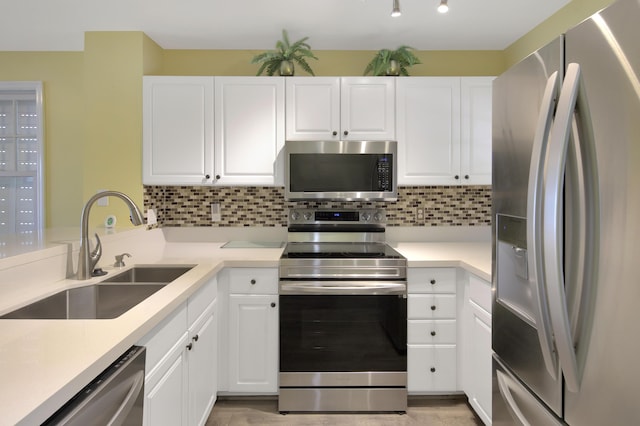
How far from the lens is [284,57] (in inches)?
103

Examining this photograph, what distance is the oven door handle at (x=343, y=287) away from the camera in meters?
2.17

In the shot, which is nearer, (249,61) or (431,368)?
(431,368)

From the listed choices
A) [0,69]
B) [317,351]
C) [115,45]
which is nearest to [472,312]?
[317,351]

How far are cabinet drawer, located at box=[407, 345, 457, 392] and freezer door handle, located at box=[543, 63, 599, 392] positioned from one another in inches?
57.6

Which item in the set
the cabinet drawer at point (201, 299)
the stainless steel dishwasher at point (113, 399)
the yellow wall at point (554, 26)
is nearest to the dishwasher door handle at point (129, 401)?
the stainless steel dishwasher at point (113, 399)

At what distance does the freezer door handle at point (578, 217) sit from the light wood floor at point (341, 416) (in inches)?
60.1

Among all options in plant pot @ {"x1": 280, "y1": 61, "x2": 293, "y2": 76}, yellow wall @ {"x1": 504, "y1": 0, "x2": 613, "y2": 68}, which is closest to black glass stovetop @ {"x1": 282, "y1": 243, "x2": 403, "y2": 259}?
plant pot @ {"x1": 280, "y1": 61, "x2": 293, "y2": 76}

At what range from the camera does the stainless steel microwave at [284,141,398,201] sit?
2.47m

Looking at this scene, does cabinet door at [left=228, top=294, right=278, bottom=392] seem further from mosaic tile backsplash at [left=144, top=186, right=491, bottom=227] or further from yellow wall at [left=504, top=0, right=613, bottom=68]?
yellow wall at [left=504, top=0, right=613, bottom=68]

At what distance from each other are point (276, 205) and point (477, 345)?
5.35 ft

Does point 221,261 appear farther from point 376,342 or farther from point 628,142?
point 628,142

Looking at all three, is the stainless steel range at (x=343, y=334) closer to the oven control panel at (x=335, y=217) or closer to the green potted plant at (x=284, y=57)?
the oven control panel at (x=335, y=217)

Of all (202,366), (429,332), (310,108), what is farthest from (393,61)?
(202,366)

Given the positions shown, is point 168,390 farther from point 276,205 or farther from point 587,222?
point 276,205
